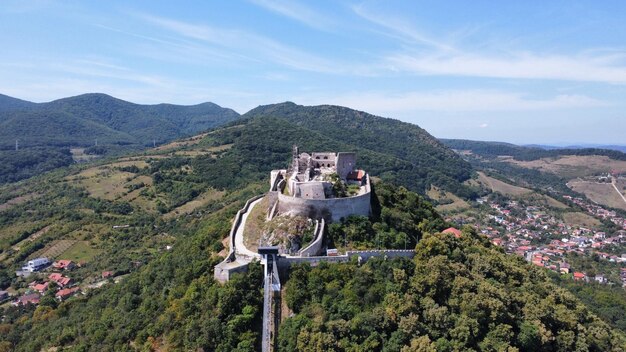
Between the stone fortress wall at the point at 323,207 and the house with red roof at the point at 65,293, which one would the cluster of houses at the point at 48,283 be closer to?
the house with red roof at the point at 65,293

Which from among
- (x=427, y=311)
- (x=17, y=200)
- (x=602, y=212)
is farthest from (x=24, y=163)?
(x=602, y=212)

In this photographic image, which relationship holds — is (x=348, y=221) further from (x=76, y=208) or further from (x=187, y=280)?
(x=76, y=208)

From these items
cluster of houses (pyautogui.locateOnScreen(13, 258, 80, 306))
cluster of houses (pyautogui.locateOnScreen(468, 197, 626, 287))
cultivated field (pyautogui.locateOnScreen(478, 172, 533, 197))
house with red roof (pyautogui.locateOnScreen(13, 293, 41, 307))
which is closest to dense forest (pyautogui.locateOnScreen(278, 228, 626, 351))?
cluster of houses (pyautogui.locateOnScreen(13, 258, 80, 306))

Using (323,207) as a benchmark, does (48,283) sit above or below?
below

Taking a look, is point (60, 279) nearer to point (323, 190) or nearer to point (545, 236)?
point (323, 190)

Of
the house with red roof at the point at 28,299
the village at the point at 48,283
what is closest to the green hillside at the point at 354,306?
the village at the point at 48,283

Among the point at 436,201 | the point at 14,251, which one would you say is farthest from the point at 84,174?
the point at 436,201
